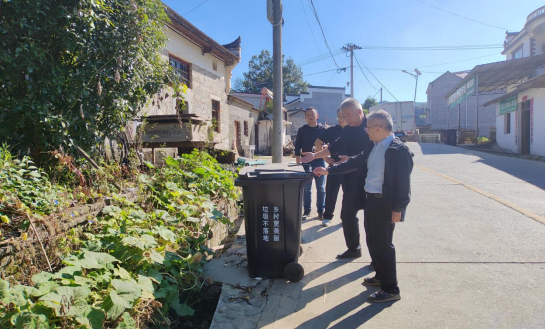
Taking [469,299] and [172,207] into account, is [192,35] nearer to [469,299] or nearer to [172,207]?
[172,207]

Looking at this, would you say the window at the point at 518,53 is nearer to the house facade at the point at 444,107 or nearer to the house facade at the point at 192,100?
the house facade at the point at 444,107

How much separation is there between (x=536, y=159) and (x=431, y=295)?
13.4m

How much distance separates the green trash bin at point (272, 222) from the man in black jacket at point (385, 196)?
0.63m

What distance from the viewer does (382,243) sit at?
9.86 ft

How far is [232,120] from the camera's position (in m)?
20.2

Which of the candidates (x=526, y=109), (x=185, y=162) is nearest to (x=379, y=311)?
(x=185, y=162)

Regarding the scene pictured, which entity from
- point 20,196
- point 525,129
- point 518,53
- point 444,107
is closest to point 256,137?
point 525,129

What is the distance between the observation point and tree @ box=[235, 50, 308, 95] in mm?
53250

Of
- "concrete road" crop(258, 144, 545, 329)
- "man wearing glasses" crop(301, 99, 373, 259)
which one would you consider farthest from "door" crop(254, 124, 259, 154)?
"man wearing glasses" crop(301, 99, 373, 259)

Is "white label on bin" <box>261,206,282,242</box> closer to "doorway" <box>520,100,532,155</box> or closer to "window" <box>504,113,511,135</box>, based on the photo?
"doorway" <box>520,100,532,155</box>

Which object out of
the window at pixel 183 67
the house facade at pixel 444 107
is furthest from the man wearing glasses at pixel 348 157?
the house facade at pixel 444 107

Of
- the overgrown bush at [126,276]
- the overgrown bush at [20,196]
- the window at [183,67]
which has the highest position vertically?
the window at [183,67]

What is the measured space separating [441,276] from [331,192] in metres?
Result: 2.07

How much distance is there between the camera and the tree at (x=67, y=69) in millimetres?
3947
